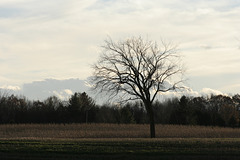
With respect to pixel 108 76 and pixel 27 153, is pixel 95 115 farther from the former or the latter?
pixel 27 153

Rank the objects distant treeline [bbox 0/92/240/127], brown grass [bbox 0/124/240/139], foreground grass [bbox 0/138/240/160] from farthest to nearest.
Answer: distant treeline [bbox 0/92/240/127] → brown grass [bbox 0/124/240/139] → foreground grass [bbox 0/138/240/160]

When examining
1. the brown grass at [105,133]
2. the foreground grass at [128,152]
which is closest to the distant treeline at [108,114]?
the brown grass at [105,133]

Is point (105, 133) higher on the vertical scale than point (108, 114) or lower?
lower

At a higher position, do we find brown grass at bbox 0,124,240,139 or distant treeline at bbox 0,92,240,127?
distant treeline at bbox 0,92,240,127

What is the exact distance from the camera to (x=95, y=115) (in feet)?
300

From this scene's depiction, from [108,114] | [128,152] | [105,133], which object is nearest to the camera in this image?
[128,152]

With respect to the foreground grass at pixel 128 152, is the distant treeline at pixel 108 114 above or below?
above

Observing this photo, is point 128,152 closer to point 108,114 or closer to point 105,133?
point 105,133

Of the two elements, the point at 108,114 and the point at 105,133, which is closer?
the point at 105,133

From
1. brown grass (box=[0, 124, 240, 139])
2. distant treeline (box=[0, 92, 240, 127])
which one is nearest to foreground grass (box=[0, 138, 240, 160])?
brown grass (box=[0, 124, 240, 139])

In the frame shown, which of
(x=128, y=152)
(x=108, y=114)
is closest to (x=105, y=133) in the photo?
(x=128, y=152)

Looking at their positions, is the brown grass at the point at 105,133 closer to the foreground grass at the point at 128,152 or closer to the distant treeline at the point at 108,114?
the foreground grass at the point at 128,152

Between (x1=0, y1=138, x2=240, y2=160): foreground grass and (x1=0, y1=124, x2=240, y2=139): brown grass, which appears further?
(x1=0, y1=124, x2=240, y2=139): brown grass

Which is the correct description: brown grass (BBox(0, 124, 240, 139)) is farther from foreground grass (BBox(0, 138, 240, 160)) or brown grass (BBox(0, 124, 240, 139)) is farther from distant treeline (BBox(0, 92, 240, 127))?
distant treeline (BBox(0, 92, 240, 127))
